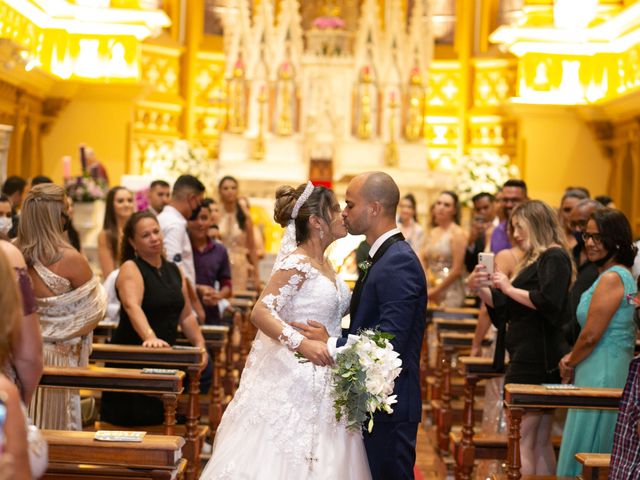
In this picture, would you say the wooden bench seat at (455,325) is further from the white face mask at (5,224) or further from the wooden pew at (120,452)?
the wooden pew at (120,452)

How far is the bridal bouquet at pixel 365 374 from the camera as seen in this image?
4066mm

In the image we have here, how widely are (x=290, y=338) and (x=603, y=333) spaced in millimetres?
1851

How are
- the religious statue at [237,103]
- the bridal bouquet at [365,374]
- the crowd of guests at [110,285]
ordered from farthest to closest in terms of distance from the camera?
the religious statue at [237,103] < the crowd of guests at [110,285] < the bridal bouquet at [365,374]

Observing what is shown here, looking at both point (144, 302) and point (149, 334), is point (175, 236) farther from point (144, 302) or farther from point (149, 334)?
point (149, 334)

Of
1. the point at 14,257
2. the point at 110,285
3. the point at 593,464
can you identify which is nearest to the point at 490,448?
the point at 593,464

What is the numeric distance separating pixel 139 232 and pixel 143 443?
1.91 metres

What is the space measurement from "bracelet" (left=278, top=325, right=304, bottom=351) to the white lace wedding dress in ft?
0.64

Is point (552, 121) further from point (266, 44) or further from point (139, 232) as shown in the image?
point (139, 232)

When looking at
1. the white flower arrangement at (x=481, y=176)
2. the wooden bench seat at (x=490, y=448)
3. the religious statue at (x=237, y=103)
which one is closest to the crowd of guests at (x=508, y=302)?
the wooden bench seat at (x=490, y=448)

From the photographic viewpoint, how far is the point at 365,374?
13.4 ft

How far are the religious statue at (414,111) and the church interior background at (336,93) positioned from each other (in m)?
0.02

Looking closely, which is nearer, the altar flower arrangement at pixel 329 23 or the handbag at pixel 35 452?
the handbag at pixel 35 452

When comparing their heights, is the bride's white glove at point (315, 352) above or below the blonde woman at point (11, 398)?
below

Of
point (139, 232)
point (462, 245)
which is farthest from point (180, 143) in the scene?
point (139, 232)
